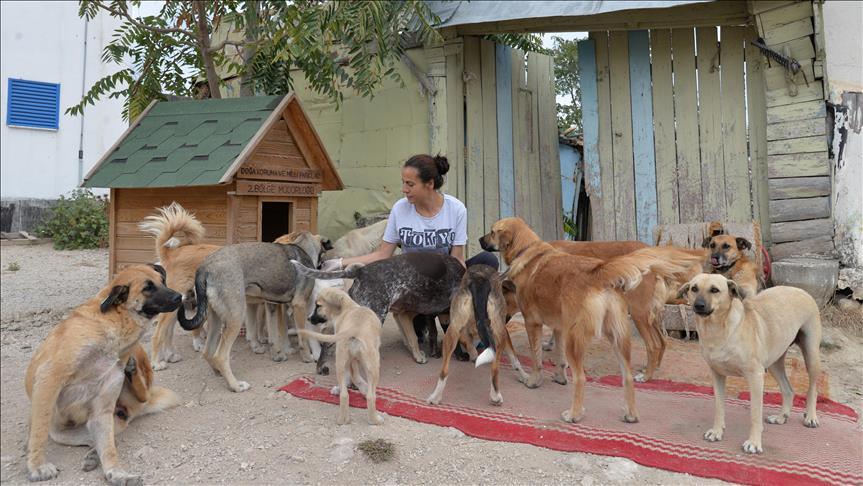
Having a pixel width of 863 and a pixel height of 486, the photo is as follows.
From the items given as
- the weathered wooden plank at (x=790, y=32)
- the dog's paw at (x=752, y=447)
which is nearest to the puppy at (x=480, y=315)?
the dog's paw at (x=752, y=447)

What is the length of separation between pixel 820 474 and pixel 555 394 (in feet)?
5.56

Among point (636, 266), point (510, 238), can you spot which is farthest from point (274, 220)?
point (636, 266)

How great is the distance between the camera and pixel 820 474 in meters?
2.93

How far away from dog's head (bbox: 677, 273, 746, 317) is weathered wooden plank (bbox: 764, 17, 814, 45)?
167 inches

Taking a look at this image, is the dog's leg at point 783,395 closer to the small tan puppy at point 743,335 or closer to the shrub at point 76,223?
the small tan puppy at point 743,335

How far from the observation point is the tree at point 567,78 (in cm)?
1562

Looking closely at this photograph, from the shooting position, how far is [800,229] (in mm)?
6160

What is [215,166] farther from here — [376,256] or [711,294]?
[711,294]

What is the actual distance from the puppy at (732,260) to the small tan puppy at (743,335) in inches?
65.5

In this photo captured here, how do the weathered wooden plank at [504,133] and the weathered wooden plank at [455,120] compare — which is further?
the weathered wooden plank at [504,133]

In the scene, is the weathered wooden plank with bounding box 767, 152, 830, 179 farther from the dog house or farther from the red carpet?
the dog house

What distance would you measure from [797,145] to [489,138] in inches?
154

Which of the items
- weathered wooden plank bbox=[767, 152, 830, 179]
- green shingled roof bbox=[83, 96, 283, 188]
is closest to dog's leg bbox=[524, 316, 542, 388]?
green shingled roof bbox=[83, 96, 283, 188]

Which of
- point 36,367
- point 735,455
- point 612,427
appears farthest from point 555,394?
point 36,367
